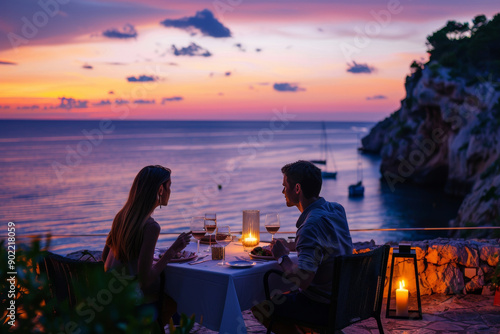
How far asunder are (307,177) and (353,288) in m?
0.73

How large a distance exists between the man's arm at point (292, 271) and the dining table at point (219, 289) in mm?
166

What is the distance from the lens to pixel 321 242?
3.04 meters

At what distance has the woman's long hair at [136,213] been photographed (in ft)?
10.2

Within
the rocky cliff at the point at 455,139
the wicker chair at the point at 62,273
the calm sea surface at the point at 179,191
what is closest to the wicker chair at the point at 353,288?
the wicker chair at the point at 62,273

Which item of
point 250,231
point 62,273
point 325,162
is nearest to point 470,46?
point 325,162

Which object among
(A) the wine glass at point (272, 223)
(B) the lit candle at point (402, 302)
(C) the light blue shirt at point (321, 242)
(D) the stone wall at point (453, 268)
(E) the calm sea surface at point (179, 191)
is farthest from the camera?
(E) the calm sea surface at point (179, 191)

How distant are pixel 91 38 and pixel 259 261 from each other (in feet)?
95.1

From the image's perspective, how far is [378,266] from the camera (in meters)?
3.31

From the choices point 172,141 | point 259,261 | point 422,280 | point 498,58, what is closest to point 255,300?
point 259,261

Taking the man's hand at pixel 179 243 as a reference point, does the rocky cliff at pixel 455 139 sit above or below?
above

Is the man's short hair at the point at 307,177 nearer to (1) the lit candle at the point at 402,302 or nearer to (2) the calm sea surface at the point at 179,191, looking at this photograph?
(1) the lit candle at the point at 402,302

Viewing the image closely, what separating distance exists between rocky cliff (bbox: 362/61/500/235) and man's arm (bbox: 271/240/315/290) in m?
19.1

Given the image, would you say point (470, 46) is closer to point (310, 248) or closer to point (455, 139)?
point (455, 139)

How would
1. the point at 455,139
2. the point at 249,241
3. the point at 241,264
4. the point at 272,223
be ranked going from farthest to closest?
the point at 455,139
the point at 249,241
the point at 272,223
the point at 241,264
